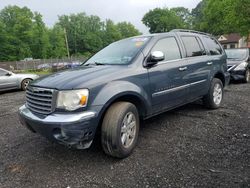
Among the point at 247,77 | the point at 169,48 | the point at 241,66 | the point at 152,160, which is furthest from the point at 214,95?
the point at 247,77

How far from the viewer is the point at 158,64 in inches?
155

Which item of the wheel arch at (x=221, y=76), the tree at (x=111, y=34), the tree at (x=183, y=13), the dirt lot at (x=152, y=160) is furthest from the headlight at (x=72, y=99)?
the tree at (x=183, y=13)

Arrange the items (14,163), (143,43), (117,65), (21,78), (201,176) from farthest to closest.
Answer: (21,78) < (143,43) < (117,65) < (14,163) < (201,176)

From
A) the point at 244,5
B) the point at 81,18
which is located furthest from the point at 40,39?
the point at 244,5

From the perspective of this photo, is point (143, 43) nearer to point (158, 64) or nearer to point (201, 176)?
point (158, 64)

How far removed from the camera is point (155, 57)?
371 cm

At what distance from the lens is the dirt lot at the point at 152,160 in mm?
2861

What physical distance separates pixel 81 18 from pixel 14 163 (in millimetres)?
85312

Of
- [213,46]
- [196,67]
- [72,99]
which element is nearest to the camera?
[72,99]

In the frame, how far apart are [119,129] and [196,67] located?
7.94 feet

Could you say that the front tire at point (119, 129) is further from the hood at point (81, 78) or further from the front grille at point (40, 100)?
the front grille at point (40, 100)

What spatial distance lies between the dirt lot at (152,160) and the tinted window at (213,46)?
5.50ft

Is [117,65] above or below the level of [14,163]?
above

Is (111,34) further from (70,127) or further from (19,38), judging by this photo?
(70,127)
